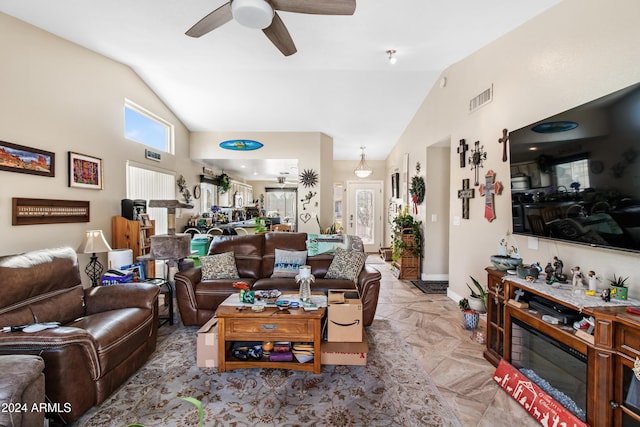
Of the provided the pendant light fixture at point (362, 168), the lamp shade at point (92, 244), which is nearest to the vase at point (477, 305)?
the lamp shade at point (92, 244)

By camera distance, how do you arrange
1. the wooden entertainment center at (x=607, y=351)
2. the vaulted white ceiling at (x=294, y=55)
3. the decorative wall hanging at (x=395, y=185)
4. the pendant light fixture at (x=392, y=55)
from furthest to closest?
the decorative wall hanging at (x=395, y=185) < the pendant light fixture at (x=392, y=55) < the vaulted white ceiling at (x=294, y=55) < the wooden entertainment center at (x=607, y=351)

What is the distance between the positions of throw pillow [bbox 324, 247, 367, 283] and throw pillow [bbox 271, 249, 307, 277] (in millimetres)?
374

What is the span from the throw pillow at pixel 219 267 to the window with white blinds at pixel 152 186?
1.81 meters

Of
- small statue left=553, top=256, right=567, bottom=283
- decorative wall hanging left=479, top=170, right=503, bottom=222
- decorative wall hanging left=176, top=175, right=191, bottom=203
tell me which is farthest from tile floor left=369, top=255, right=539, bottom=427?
decorative wall hanging left=176, top=175, right=191, bottom=203

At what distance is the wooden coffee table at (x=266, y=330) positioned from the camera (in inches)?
90.2

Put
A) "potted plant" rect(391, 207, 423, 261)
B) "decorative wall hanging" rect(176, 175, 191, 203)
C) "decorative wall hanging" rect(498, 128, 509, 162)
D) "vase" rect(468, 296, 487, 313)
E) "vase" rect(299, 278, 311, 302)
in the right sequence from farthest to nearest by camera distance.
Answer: "decorative wall hanging" rect(176, 175, 191, 203) < "potted plant" rect(391, 207, 423, 261) < "vase" rect(468, 296, 487, 313) < "decorative wall hanging" rect(498, 128, 509, 162) < "vase" rect(299, 278, 311, 302)

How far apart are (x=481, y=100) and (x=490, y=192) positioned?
1125 mm

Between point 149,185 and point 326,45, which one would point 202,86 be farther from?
point 326,45

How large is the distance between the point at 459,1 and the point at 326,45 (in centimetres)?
142

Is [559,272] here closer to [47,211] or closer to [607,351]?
[607,351]

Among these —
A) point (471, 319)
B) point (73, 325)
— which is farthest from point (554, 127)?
point (73, 325)

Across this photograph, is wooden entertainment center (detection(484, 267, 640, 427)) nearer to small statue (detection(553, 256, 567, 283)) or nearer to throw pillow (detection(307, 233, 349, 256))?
small statue (detection(553, 256, 567, 283))

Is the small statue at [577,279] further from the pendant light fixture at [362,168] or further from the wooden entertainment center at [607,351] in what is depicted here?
the pendant light fixture at [362,168]

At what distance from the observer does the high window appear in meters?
4.26
